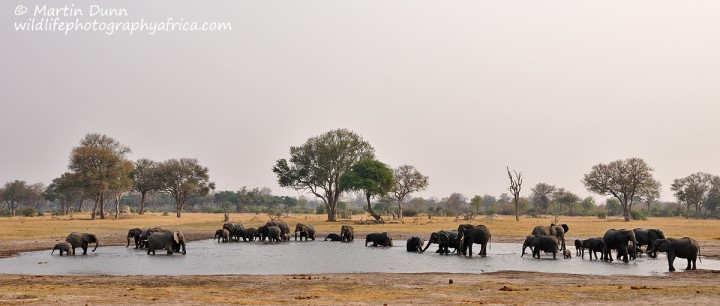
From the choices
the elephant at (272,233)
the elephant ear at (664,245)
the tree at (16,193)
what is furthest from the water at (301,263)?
the tree at (16,193)

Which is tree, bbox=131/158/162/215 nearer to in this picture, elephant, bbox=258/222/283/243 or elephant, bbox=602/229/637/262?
elephant, bbox=258/222/283/243

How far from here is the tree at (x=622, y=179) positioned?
94312mm

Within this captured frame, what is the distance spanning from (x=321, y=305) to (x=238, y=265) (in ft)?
48.0

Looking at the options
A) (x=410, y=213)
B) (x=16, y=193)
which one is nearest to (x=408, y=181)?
(x=410, y=213)

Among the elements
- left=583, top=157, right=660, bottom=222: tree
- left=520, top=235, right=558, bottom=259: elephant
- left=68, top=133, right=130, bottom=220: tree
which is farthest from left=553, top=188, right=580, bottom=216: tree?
left=520, top=235, right=558, bottom=259: elephant

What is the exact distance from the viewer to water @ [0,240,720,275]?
1093 inches

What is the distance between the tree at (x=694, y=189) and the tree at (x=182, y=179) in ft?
265

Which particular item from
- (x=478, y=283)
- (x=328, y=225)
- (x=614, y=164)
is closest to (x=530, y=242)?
(x=478, y=283)

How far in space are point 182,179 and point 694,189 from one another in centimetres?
8732

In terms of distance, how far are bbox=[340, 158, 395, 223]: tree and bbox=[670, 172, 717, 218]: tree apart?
2408 inches

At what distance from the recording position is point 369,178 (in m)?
81.4

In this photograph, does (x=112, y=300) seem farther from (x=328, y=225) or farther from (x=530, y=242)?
(x=328, y=225)

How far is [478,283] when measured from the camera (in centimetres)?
2186

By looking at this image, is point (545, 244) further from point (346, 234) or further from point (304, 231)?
point (304, 231)
